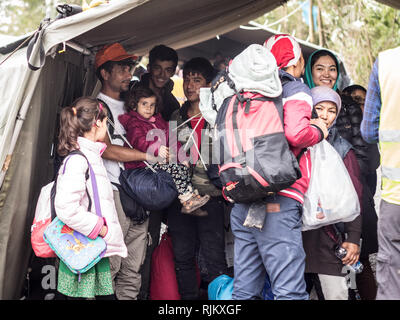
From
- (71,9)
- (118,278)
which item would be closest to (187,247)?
(118,278)

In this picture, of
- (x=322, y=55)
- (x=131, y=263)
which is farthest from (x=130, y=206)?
(x=322, y=55)

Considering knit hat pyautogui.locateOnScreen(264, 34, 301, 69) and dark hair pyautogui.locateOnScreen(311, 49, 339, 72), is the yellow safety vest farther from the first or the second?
dark hair pyautogui.locateOnScreen(311, 49, 339, 72)

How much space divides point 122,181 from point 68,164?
2.05ft

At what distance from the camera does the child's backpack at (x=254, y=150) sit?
2.55m

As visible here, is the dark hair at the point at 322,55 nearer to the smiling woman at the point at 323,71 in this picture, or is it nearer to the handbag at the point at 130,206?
the smiling woman at the point at 323,71

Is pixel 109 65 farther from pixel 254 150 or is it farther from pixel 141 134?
pixel 254 150

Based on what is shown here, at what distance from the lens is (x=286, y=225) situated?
108 inches

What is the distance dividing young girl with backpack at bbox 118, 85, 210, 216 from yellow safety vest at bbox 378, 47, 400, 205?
153 centimetres

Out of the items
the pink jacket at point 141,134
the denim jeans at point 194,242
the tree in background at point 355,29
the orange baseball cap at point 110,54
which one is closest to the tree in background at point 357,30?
the tree in background at point 355,29

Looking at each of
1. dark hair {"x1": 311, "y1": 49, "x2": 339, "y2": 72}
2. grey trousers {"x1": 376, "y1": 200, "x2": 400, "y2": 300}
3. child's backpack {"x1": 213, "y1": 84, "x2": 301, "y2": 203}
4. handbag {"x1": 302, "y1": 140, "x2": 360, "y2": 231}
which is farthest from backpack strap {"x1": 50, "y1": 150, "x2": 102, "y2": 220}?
dark hair {"x1": 311, "y1": 49, "x2": 339, "y2": 72}

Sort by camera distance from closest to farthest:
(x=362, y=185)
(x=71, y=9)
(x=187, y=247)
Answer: (x=71, y=9) < (x=362, y=185) < (x=187, y=247)

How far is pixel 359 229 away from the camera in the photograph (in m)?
3.24

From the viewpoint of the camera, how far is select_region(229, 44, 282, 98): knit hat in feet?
8.73

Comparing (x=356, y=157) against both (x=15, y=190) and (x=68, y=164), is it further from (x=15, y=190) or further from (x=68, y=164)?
(x=15, y=190)
